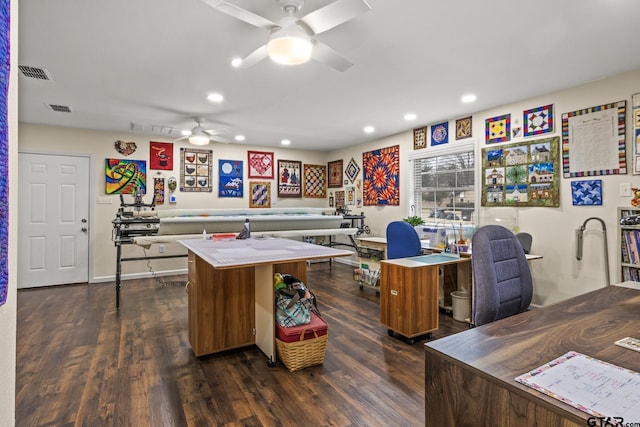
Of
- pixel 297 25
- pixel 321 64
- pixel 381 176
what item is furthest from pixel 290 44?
pixel 381 176

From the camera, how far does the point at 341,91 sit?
347cm

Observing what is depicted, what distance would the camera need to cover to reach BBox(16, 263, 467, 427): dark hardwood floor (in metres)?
1.85

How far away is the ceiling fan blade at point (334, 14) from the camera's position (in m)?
1.67

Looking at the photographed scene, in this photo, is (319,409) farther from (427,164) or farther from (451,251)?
(427,164)

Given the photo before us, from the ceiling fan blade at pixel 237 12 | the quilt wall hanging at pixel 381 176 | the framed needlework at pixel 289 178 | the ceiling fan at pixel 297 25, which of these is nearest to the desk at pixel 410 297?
the ceiling fan at pixel 297 25

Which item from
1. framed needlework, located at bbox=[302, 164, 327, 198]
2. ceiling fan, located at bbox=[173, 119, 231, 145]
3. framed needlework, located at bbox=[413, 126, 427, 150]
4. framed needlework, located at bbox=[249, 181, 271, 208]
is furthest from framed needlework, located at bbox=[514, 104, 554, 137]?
framed needlework, located at bbox=[249, 181, 271, 208]

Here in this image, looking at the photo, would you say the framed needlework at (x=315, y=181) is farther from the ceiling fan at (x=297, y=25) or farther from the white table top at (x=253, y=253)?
the ceiling fan at (x=297, y=25)

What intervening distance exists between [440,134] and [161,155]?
14.6 ft

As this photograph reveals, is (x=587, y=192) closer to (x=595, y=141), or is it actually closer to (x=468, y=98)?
(x=595, y=141)

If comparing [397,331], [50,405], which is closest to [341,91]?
[397,331]

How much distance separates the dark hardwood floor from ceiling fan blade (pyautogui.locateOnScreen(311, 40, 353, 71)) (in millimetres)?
2197

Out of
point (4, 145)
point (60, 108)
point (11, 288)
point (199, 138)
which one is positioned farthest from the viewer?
point (199, 138)

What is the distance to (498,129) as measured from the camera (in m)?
3.98

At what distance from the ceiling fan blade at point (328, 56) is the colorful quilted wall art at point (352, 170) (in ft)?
13.0
